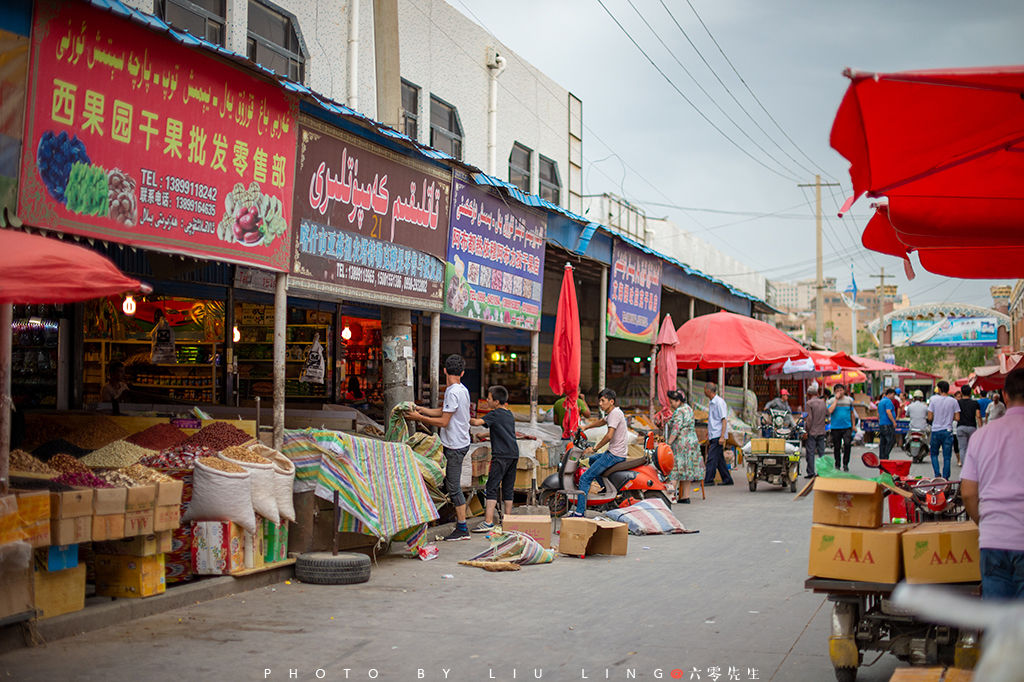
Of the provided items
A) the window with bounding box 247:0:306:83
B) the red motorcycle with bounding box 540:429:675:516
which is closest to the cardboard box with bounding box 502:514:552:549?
the red motorcycle with bounding box 540:429:675:516

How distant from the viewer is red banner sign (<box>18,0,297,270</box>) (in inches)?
269

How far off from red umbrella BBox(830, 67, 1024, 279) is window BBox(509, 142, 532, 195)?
46.0ft

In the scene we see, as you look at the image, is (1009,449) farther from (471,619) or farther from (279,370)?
(279,370)

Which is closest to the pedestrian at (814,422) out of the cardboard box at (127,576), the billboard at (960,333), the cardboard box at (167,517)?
the cardboard box at (167,517)

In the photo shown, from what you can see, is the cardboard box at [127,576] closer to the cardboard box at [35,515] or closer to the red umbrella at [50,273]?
the cardboard box at [35,515]

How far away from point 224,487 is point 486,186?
6.95 metres

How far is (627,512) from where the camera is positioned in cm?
1299

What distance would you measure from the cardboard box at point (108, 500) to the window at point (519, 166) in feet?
47.2

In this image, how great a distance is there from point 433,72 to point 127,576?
11823mm

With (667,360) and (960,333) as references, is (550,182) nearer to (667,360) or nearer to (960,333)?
(667,360)

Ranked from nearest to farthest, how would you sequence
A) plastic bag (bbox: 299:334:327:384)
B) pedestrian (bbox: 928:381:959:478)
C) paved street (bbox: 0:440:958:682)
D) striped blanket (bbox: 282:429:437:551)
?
paved street (bbox: 0:440:958:682), striped blanket (bbox: 282:429:437:551), plastic bag (bbox: 299:334:327:384), pedestrian (bbox: 928:381:959:478)

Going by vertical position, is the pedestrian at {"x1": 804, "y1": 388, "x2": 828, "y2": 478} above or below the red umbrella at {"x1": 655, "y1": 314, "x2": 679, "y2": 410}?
below

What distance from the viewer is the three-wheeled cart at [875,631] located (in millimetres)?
5578

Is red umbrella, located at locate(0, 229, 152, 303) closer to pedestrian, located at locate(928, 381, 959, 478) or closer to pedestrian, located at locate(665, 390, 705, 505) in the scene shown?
pedestrian, located at locate(665, 390, 705, 505)
